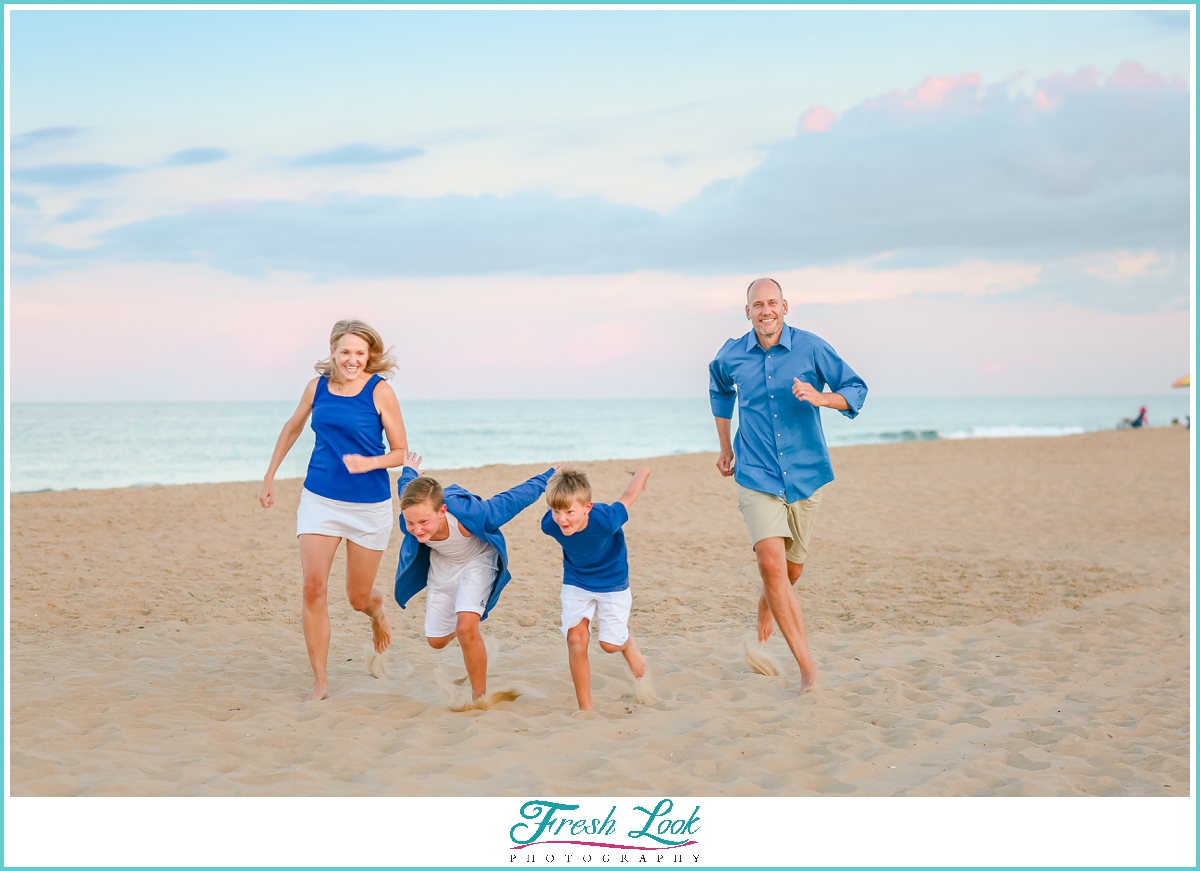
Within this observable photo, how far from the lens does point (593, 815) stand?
3689 mm

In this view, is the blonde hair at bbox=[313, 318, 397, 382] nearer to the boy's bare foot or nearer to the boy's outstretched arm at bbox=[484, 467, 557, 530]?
the boy's outstretched arm at bbox=[484, 467, 557, 530]

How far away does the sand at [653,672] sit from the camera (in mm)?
4070

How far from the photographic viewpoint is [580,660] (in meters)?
4.86

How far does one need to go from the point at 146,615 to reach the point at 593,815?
207 inches

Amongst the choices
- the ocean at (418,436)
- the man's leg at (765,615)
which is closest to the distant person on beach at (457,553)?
the man's leg at (765,615)

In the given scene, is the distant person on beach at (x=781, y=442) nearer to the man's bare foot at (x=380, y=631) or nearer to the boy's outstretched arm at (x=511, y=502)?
the boy's outstretched arm at (x=511, y=502)

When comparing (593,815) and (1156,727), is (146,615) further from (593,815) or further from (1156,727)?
(1156,727)

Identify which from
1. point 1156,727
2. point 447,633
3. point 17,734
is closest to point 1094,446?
point 1156,727

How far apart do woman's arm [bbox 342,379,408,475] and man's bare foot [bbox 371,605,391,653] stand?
43.9 inches

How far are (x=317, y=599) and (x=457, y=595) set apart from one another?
834 millimetres

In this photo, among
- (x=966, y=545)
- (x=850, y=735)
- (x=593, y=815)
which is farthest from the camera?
(x=966, y=545)

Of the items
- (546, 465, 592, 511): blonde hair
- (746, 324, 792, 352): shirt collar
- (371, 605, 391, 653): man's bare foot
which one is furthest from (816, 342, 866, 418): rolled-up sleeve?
(371, 605, 391, 653): man's bare foot

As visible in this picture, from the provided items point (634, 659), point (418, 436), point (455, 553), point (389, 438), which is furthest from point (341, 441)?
point (418, 436)

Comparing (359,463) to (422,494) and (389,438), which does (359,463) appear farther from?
(422,494)
